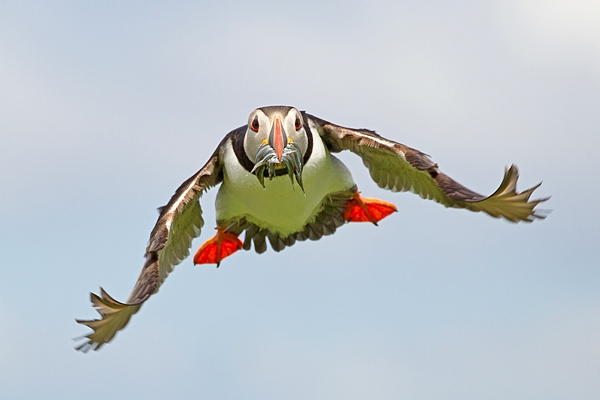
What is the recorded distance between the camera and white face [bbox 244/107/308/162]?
1504 cm

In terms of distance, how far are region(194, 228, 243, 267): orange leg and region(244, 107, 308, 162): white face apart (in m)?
2.50

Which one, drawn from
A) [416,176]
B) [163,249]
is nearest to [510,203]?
[416,176]

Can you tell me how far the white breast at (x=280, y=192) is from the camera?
51.7 ft

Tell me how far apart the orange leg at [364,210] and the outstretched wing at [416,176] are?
744 mm

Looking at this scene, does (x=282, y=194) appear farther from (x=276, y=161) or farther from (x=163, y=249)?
(x=163, y=249)

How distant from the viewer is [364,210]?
1756 centimetres

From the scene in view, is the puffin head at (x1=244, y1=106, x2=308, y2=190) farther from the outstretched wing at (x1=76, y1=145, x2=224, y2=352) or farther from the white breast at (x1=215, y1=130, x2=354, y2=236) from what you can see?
the outstretched wing at (x1=76, y1=145, x2=224, y2=352)

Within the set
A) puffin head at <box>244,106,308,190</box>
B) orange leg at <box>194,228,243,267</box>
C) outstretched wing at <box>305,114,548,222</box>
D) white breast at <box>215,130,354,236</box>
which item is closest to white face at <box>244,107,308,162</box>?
puffin head at <box>244,106,308,190</box>

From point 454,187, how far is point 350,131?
1928 mm

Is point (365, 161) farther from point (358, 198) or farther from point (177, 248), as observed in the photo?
point (177, 248)

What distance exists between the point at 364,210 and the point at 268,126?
3.16 m

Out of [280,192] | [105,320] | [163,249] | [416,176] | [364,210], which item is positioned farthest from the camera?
[364,210]

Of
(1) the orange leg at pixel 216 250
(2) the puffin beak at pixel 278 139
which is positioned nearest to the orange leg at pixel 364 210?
(1) the orange leg at pixel 216 250

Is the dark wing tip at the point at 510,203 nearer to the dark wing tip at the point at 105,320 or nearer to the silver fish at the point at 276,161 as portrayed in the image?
the silver fish at the point at 276,161
